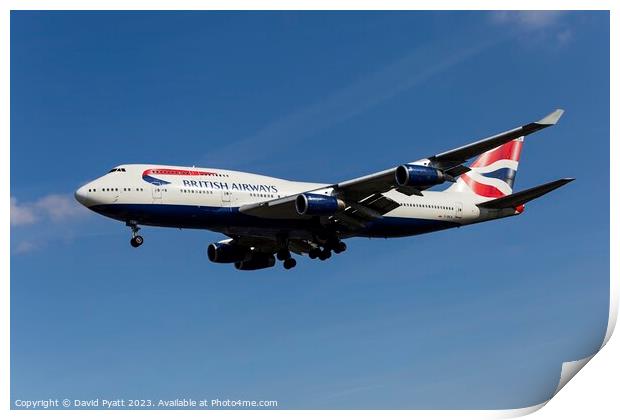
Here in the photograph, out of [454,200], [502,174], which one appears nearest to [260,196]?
[454,200]

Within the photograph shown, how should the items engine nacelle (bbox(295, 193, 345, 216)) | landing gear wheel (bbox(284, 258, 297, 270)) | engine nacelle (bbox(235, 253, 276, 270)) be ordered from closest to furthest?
engine nacelle (bbox(295, 193, 345, 216)), landing gear wheel (bbox(284, 258, 297, 270)), engine nacelle (bbox(235, 253, 276, 270))

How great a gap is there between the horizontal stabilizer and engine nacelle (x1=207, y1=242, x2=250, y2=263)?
11354mm

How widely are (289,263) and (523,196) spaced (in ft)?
35.6

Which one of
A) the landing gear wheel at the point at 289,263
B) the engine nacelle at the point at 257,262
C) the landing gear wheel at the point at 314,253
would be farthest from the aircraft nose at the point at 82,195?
the landing gear wheel at the point at 314,253

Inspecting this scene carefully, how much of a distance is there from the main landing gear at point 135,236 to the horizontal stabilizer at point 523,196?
1622 cm

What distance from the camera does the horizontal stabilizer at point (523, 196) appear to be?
3835 cm

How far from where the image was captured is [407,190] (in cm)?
3822

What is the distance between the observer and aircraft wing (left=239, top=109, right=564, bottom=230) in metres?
36.3

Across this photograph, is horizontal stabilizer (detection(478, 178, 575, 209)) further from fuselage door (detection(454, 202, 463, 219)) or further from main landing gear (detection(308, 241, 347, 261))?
main landing gear (detection(308, 241, 347, 261))

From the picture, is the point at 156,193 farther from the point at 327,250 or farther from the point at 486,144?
the point at 486,144

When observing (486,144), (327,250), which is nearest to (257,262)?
(327,250)

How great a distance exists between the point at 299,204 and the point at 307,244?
5.56m

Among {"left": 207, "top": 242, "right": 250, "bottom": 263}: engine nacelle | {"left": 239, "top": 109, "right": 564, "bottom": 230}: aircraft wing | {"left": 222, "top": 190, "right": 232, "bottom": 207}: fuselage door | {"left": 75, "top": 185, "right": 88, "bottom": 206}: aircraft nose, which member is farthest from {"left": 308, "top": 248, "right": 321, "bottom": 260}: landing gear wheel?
{"left": 75, "top": 185, "right": 88, "bottom": 206}: aircraft nose

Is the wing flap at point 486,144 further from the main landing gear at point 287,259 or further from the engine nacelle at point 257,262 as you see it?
the engine nacelle at point 257,262
